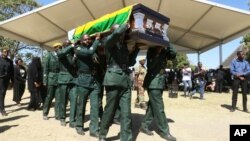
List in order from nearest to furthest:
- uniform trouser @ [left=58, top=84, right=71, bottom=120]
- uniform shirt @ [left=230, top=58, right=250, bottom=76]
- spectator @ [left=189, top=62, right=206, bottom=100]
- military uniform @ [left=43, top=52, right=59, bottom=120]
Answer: uniform trouser @ [left=58, top=84, right=71, bottom=120] < military uniform @ [left=43, top=52, right=59, bottom=120] < uniform shirt @ [left=230, top=58, right=250, bottom=76] < spectator @ [left=189, top=62, right=206, bottom=100]

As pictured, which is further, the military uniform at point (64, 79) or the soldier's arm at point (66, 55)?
the military uniform at point (64, 79)

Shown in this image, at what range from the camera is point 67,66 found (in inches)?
368

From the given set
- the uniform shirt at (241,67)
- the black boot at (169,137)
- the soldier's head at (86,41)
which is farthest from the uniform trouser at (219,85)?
the soldier's head at (86,41)

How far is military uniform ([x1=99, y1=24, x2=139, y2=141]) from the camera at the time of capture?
696 cm

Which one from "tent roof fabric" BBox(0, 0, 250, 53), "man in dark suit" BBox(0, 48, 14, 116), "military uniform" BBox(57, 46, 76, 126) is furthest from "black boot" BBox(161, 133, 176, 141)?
"tent roof fabric" BBox(0, 0, 250, 53)

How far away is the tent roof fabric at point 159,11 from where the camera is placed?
17578mm

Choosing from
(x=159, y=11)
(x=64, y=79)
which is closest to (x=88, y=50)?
(x=64, y=79)

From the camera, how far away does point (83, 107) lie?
8.27m

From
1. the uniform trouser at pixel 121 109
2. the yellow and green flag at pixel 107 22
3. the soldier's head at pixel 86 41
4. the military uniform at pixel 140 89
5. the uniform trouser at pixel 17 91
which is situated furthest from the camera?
the uniform trouser at pixel 17 91

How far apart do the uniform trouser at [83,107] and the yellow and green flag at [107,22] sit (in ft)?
4.60

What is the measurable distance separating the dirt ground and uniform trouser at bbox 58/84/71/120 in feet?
0.87

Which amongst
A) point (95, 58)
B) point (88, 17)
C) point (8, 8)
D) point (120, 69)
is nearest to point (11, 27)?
point (88, 17)

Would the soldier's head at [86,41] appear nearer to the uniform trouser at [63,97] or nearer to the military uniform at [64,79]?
the military uniform at [64,79]

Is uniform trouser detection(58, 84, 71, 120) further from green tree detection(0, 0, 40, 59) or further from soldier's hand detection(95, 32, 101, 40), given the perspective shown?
green tree detection(0, 0, 40, 59)
